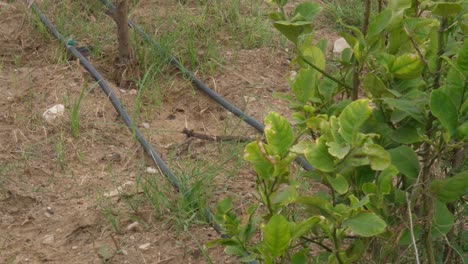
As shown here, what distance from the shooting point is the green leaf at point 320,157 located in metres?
1.57

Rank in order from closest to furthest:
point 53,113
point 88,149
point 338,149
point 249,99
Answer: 1. point 338,149
2. point 88,149
3. point 53,113
4. point 249,99

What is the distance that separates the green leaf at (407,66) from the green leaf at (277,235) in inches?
15.9

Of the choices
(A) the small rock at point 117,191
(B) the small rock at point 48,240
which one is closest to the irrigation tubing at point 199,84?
(A) the small rock at point 117,191

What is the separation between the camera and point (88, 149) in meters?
3.06

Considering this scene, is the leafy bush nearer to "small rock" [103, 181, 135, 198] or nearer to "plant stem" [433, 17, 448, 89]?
"plant stem" [433, 17, 448, 89]

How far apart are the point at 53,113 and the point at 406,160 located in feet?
6.09

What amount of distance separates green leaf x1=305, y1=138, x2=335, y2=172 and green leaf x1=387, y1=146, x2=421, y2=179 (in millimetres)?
211

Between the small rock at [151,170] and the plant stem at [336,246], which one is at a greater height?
the plant stem at [336,246]

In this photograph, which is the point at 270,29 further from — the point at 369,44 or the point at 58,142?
the point at 369,44

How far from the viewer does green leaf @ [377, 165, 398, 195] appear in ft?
5.17

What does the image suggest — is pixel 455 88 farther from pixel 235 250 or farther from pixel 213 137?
pixel 213 137

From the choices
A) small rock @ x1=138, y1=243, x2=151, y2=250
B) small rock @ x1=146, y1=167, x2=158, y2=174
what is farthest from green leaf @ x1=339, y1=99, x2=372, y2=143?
small rock @ x1=146, y1=167, x2=158, y2=174

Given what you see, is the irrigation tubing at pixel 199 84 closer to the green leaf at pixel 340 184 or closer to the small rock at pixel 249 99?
the small rock at pixel 249 99

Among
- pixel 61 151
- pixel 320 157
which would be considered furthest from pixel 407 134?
pixel 61 151
